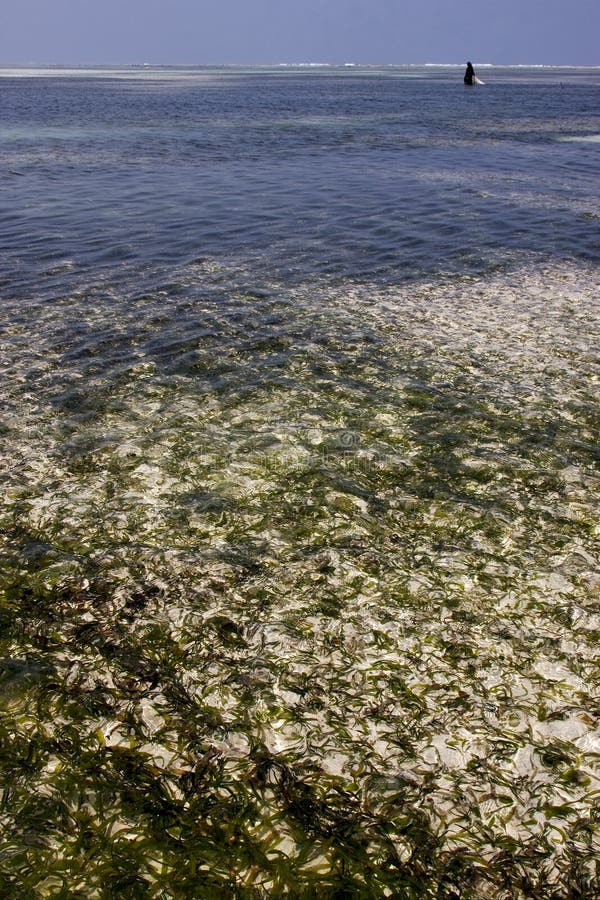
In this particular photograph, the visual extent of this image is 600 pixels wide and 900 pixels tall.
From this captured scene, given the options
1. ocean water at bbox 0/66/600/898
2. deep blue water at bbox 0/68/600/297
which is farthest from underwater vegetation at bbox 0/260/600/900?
deep blue water at bbox 0/68/600/297

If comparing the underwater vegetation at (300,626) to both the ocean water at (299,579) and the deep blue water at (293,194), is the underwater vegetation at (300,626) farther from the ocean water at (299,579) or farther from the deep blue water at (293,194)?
the deep blue water at (293,194)

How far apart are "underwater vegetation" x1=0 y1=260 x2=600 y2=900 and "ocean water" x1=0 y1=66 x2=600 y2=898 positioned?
21 millimetres

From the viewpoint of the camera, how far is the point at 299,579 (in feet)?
18.5

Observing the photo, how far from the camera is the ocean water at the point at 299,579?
373 cm

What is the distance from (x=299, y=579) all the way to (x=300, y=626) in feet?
1.88

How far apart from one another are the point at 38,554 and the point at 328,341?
6.20 meters

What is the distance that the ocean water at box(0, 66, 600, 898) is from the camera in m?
3.73

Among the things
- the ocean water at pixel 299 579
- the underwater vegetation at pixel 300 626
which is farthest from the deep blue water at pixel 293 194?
the underwater vegetation at pixel 300 626

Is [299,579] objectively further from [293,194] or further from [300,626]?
[293,194]

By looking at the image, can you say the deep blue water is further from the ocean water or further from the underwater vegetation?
the underwater vegetation

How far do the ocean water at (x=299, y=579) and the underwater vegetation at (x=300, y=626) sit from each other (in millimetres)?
21

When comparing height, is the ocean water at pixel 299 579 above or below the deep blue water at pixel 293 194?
below

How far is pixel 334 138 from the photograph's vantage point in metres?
36.3

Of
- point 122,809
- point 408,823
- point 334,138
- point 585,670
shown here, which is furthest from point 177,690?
point 334,138
